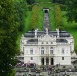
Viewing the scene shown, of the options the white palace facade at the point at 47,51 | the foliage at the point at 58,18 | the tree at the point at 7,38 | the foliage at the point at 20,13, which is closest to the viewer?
the tree at the point at 7,38

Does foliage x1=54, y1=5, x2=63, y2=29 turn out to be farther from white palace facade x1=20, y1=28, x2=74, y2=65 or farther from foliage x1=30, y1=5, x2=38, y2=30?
white palace facade x1=20, y1=28, x2=74, y2=65

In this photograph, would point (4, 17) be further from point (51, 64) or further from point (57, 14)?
point (57, 14)

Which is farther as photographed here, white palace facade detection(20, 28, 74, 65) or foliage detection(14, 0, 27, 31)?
foliage detection(14, 0, 27, 31)

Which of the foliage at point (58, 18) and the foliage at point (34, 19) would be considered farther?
the foliage at point (58, 18)

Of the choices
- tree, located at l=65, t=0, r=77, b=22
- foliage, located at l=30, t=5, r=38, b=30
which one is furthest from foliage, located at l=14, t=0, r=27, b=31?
tree, located at l=65, t=0, r=77, b=22

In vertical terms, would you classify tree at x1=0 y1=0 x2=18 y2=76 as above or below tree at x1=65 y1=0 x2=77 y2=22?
above

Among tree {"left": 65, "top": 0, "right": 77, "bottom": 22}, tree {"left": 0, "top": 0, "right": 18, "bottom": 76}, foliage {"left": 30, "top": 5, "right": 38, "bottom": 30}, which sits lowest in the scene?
foliage {"left": 30, "top": 5, "right": 38, "bottom": 30}

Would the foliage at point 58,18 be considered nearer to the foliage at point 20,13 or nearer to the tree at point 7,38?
the foliage at point 20,13

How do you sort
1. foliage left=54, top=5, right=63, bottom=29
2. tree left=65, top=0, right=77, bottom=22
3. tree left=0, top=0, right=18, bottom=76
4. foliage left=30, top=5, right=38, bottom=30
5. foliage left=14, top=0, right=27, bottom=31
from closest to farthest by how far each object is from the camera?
1. tree left=0, top=0, right=18, bottom=76
2. foliage left=30, top=5, right=38, bottom=30
3. foliage left=54, top=5, right=63, bottom=29
4. foliage left=14, top=0, right=27, bottom=31
5. tree left=65, top=0, right=77, bottom=22

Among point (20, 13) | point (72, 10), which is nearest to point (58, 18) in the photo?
point (72, 10)

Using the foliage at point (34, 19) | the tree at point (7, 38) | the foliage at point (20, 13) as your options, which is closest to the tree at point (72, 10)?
the foliage at point (34, 19)
